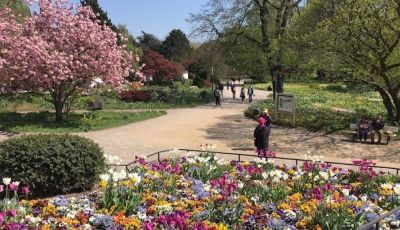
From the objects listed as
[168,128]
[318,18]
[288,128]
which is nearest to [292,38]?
[318,18]

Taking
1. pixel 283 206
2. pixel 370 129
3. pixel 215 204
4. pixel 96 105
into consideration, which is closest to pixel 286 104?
pixel 370 129

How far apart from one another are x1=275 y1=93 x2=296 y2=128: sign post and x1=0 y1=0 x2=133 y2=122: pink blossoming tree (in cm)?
845

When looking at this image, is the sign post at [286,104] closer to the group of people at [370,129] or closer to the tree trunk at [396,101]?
the group of people at [370,129]

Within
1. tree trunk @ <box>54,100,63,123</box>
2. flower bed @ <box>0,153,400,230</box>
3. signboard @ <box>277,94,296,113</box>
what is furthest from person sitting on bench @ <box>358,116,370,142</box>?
tree trunk @ <box>54,100,63,123</box>

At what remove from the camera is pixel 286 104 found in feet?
82.6

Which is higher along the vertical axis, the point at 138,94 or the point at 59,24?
the point at 59,24

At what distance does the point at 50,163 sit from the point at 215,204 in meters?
3.88

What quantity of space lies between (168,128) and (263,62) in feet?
Answer: 51.6

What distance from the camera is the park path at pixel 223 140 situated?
18.0 metres

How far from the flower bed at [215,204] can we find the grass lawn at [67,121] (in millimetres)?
13699

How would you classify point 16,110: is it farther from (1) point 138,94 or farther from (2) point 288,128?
(2) point 288,128

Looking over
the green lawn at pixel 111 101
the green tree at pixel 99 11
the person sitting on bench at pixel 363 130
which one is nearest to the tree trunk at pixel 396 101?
the person sitting on bench at pixel 363 130

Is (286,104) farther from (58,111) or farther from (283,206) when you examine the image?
(283,206)

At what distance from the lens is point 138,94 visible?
38156mm
